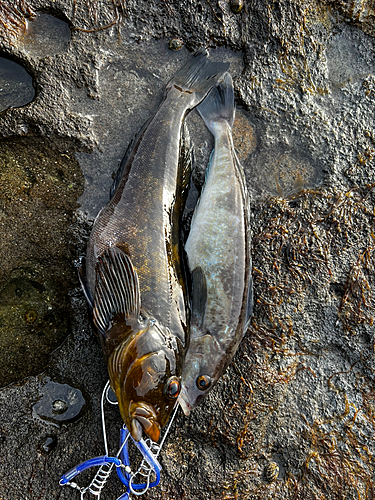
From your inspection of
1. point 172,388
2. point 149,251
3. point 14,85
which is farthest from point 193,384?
point 14,85

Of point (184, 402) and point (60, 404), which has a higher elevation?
point (184, 402)

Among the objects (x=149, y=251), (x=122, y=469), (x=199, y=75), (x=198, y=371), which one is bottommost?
(x=122, y=469)

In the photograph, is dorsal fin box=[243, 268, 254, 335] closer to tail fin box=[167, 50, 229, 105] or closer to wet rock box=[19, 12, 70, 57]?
tail fin box=[167, 50, 229, 105]

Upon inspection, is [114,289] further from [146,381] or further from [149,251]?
[146,381]

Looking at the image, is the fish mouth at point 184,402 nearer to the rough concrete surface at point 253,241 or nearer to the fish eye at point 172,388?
the rough concrete surface at point 253,241

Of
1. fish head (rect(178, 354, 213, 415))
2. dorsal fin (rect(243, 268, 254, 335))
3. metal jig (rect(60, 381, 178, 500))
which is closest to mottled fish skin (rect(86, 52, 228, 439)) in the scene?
fish head (rect(178, 354, 213, 415))
